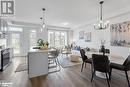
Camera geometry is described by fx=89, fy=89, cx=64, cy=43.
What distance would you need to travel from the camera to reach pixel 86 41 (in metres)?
7.21

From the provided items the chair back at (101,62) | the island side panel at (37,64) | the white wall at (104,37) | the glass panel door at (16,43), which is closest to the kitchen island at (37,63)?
the island side panel at (37,64)

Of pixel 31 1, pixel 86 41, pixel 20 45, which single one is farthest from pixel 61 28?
pixel 31 1

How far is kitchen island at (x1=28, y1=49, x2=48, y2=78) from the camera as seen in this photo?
3.18 m

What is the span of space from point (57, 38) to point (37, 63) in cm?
631

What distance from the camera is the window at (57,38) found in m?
9.05

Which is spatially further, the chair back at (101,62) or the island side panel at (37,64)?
the island side panel at (37,64)

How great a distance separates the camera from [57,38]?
9.48m

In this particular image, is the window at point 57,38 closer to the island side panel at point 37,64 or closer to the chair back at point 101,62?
the island side panel at point 37,64

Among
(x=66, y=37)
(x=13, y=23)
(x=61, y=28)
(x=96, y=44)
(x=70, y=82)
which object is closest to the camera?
(x=70, y=82)

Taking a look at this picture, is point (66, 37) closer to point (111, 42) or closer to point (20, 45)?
point (20, 45)

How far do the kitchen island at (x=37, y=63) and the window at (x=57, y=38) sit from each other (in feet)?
18.5

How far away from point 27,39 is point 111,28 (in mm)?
6423

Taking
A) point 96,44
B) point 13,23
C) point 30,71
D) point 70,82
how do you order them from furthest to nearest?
point 13,23, point 96,44, point 30,71, point 70,82

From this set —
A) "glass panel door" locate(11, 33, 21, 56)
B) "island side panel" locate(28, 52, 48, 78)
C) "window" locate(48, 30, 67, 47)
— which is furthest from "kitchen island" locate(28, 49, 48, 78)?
"window" locate(48, 30, 67, 47)
